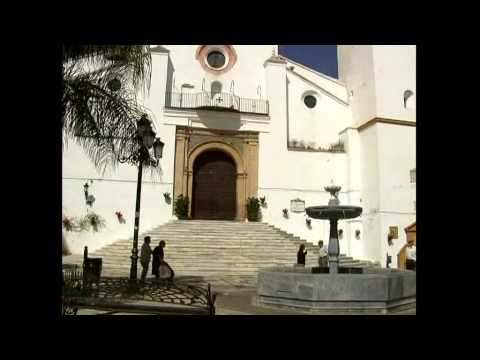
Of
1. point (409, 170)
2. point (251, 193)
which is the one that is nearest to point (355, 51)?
point (409, 170)

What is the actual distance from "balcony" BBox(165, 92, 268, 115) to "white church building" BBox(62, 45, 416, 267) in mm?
46

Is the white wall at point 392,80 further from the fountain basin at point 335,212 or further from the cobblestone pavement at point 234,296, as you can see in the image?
the fountain basin at point 335,212

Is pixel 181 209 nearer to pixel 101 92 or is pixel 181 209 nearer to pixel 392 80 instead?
pixel 101 92

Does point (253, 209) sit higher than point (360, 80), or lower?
lower

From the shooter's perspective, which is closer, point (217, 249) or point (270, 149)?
point (217, 249)

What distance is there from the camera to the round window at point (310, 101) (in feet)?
67.0

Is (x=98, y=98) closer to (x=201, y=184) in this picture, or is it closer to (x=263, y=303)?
(x=263, y=303)

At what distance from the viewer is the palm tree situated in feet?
23.0

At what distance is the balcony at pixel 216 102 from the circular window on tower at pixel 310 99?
216cm

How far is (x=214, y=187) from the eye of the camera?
18953 millimetres

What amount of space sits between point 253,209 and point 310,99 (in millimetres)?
6104

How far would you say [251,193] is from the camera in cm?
1841

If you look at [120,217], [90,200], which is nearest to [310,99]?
[120,217]

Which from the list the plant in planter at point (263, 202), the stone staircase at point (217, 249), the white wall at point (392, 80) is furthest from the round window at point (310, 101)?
the stone staircase at point (217, 249)
